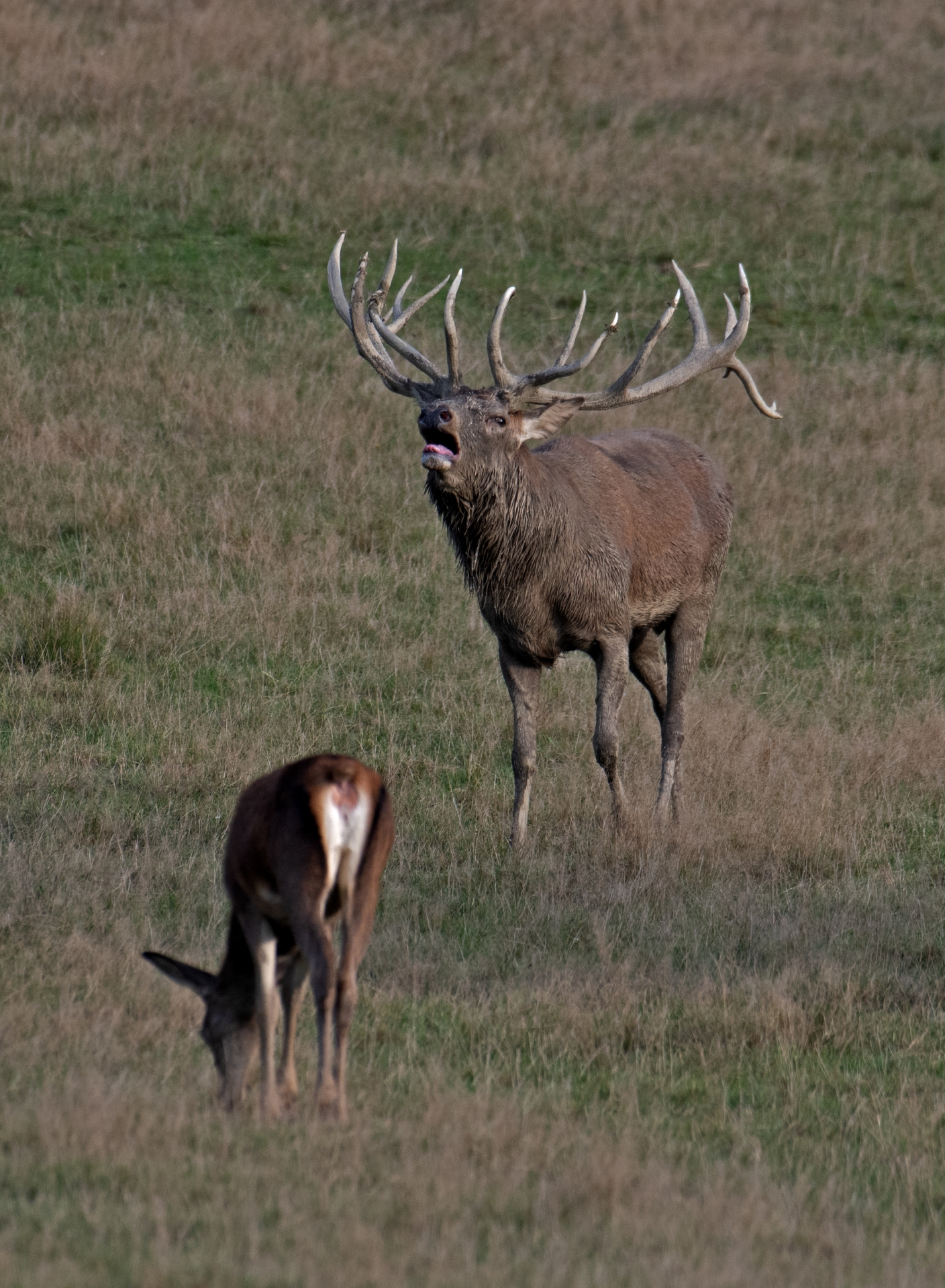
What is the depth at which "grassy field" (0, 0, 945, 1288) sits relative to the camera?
14.2 ft

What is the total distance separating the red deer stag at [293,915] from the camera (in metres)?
4.57

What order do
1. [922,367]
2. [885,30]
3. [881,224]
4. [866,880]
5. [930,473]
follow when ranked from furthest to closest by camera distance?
[885,30] → [881,224] → [922,367] → [930,473] → [866,880]

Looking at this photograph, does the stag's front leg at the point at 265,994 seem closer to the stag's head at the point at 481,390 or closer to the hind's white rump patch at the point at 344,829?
the hind's white rump patch at the point at 344,829

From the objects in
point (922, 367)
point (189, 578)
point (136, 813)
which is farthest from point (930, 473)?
point (136, 813)

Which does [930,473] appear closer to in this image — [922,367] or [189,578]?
[922,367]

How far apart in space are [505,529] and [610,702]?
1.00m

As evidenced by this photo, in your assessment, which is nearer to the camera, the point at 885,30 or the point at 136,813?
the point at 136,813

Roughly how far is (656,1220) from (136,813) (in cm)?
447

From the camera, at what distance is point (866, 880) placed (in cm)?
779

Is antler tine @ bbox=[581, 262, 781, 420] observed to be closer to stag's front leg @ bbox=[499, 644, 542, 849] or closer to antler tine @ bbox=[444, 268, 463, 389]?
antler tine @ bbox=[444, 268, 463, 389]

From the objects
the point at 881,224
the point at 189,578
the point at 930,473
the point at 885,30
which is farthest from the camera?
the point at 885,30

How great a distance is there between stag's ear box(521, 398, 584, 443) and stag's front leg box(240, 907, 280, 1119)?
3.79 meters

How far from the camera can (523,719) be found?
334 inches

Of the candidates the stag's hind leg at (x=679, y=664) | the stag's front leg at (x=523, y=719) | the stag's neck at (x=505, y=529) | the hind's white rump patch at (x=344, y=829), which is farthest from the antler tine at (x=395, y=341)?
the hind's white rump patch at (x=344, y=829)
